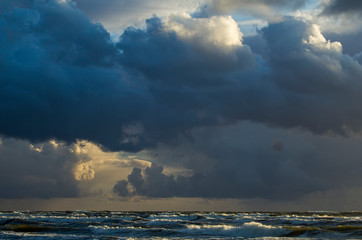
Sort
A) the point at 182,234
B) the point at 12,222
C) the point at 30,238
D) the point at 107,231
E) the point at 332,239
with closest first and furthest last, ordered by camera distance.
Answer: the point at 332,239 < the point at 30,238 < the point at 182,234 < the point at 107,231 < the point at 12,222

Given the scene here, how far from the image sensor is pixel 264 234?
4578 centimetres

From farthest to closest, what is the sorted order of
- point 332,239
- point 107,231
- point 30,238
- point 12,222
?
point 12,222 → point 107,231 → point 30,238 → point 332,239

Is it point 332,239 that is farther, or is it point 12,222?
→ point 12,222

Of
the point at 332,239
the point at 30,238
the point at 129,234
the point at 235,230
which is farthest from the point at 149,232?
the point at 332,239

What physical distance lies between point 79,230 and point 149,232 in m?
10.1

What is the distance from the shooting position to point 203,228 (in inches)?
2045

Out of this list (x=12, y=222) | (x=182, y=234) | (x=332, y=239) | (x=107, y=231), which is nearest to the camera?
(x=332, y=239)

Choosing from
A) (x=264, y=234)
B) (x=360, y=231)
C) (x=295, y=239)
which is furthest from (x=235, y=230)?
(x=360, y=231)

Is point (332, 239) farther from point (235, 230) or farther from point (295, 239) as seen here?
point (235, 230)

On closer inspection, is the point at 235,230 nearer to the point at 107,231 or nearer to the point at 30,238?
the point at 107,231

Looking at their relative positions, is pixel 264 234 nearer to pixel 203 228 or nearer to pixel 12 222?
pixel 203 228

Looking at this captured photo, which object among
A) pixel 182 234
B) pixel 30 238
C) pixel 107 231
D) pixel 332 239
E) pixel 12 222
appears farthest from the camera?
pixel 12 222

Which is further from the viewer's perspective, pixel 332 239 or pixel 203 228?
pixel 203 228

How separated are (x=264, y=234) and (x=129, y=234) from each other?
14296 mm
